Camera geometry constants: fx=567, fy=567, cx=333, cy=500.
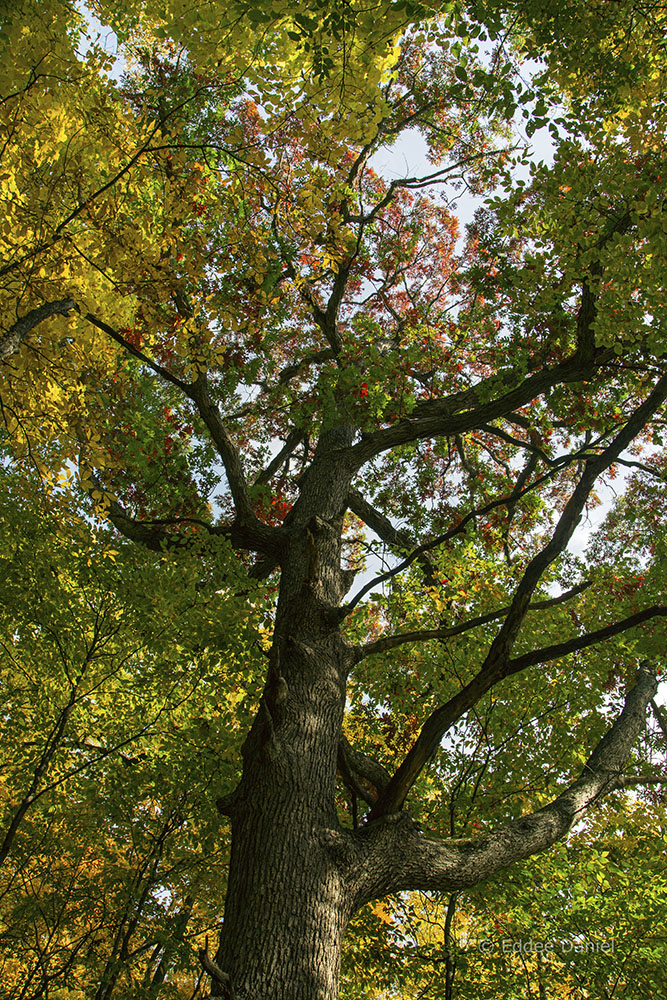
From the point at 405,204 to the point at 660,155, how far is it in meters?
7.36

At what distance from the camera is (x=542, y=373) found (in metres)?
5.96

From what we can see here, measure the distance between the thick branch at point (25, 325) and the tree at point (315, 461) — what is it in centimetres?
3

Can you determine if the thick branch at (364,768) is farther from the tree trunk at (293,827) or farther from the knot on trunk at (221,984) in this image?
the knot on trunk at (221,984)

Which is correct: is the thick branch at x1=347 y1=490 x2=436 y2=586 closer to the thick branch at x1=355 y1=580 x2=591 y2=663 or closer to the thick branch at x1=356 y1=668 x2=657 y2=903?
the thick branch at x1=355 y1=580 x2=591 y2=663

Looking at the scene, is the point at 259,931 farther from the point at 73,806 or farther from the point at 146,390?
the point at 146,390

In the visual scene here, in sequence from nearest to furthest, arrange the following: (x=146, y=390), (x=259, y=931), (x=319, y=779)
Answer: (x=259, y=931), (x=319, y=779), (x=146, y=390)

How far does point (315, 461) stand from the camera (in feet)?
21.5

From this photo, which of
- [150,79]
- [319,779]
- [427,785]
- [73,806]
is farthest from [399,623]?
[150,79]

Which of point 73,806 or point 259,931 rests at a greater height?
point 73,806

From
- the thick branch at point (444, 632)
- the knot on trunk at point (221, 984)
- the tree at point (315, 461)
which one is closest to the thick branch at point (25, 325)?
the tree at point (315, 461)

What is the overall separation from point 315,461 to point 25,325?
3.72m

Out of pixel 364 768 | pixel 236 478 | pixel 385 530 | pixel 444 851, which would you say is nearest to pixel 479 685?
pixel 444 851

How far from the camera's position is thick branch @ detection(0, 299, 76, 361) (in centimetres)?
303

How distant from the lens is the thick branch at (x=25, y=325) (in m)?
3.03
